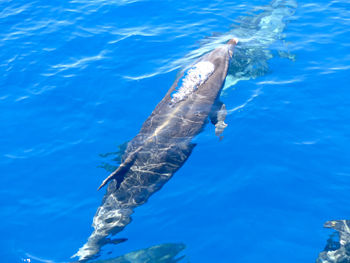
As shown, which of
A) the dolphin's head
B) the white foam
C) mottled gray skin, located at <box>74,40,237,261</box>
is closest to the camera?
the dolphin's head

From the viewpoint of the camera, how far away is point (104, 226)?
897cm

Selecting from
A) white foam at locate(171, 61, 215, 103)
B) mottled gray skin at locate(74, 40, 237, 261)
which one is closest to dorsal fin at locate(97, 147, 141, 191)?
mottled gray skin at locate(74, 40, 237, 261)

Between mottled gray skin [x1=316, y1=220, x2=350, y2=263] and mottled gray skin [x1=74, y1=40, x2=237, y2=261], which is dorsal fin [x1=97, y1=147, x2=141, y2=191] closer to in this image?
mottled gray skin [x1=74, y1=40, x2=237, y2=261]

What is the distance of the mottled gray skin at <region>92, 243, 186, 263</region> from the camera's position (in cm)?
834

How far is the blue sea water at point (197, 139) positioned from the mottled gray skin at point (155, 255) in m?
0.20

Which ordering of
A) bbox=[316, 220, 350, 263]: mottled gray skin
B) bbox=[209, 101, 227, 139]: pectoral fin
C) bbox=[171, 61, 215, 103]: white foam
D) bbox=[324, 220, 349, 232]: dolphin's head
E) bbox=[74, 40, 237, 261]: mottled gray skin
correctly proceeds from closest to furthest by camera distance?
bbox=[316, 220, 350, 263]: mottled gray skin, bbox=[324, 220, 349, 232]: dolphin's head, bbox=[74, 40, 237, 261]: mottled gray skin, bbox=[209, 101, 227, 139]: pectoral fin, bbox=[171, 61, 215, 103]: white foam

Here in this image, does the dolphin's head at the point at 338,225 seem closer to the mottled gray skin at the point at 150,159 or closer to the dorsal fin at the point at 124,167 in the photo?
the mottled gray skin at the point at 150,159

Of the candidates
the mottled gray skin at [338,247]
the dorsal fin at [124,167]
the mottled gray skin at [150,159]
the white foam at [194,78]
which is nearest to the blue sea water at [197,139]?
the mottled gray skin at [338,247]

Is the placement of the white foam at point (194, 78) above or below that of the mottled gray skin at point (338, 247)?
above

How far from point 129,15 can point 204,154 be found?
9.43 meters

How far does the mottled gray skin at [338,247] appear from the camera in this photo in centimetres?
811

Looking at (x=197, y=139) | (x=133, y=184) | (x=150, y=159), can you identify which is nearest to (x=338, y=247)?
(x=197, y=139)

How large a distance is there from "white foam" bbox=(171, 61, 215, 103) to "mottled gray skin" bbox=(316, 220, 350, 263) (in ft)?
17.8

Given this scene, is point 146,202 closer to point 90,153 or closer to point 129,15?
point 90,153
